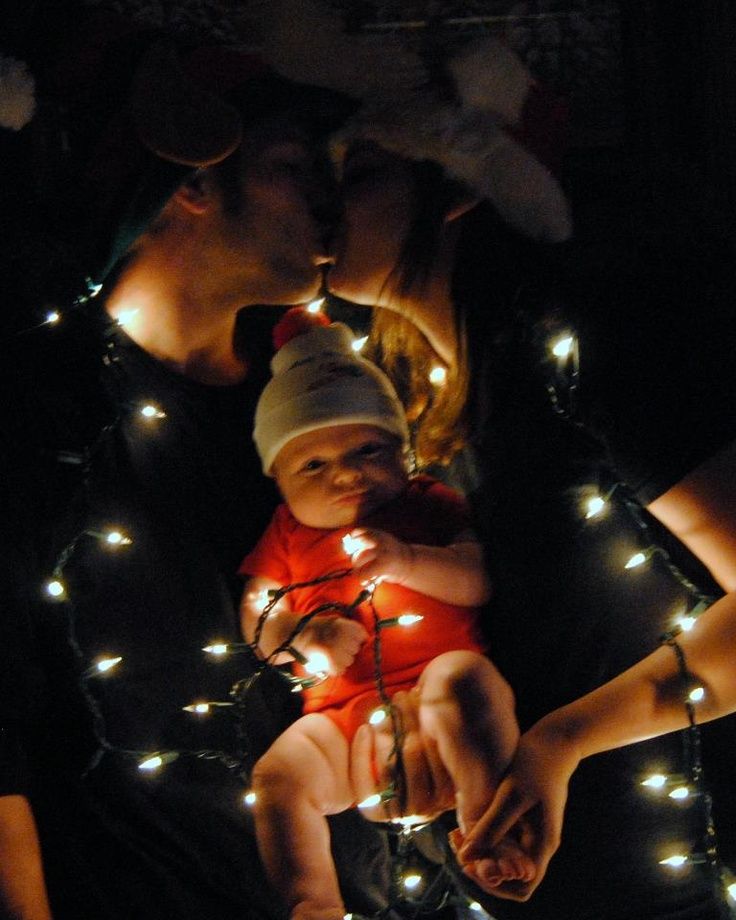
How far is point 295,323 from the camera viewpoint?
108cm

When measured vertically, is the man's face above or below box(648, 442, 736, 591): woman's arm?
above

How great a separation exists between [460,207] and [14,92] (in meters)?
0.44

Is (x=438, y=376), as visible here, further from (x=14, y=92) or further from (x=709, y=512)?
(x=14, y=92)

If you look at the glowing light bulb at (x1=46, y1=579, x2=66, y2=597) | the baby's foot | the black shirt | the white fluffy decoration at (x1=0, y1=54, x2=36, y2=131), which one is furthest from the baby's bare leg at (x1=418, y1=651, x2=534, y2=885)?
the white fluffy decoration at (x1=0, y1=54, x2=36, y2=131)

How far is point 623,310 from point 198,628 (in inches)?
19.1

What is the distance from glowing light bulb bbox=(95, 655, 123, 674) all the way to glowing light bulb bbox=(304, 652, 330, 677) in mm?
180

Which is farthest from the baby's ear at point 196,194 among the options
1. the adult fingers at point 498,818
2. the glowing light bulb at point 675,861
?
the glowing light bulb at point 675,861

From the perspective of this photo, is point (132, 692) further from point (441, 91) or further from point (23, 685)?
point (441, 91)

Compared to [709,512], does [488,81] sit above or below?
above

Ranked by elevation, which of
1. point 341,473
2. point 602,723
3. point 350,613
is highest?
point 341,473

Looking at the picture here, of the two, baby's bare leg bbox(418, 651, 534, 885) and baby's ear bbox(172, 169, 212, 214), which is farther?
baby's ear bbox(172, 169, 212, 214)

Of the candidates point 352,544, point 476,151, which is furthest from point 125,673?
point 476,151

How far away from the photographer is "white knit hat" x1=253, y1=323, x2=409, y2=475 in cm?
100

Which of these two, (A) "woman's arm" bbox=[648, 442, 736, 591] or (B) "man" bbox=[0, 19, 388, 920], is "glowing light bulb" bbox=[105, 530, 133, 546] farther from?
(A) "woman's arm" bbox=[648, 442, 736, 591]
